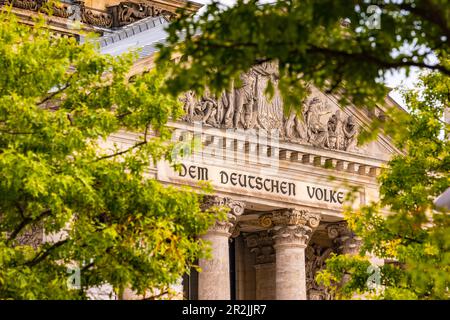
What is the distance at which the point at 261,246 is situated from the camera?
57.8 metres

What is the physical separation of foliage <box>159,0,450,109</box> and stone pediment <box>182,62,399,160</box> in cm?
2855

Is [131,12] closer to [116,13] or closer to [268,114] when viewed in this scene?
[116,13]

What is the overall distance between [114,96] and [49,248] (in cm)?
401

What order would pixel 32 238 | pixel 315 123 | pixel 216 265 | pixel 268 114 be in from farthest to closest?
1. pixel 315 123
2. pixel 268 114
3. pixel 216 265
4. pixel 32 238

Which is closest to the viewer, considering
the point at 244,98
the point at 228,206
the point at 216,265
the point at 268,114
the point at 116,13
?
the point at 216,265

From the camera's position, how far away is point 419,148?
1519 inches

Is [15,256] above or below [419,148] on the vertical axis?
below

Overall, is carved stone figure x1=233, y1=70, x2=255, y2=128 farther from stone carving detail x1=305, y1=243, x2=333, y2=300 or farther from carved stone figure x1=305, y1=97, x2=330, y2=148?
stone carving detail x1=305, y1=243, x2=333, y2=300

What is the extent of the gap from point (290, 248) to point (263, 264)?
15.9 ft

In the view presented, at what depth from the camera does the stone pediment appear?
50844mm

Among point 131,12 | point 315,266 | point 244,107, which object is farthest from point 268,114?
point 131,12

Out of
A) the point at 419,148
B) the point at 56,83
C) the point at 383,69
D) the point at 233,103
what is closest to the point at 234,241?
the point at 233,103

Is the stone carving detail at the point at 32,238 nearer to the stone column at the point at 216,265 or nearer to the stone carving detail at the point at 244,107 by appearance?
the stone column at the point at 216,265
